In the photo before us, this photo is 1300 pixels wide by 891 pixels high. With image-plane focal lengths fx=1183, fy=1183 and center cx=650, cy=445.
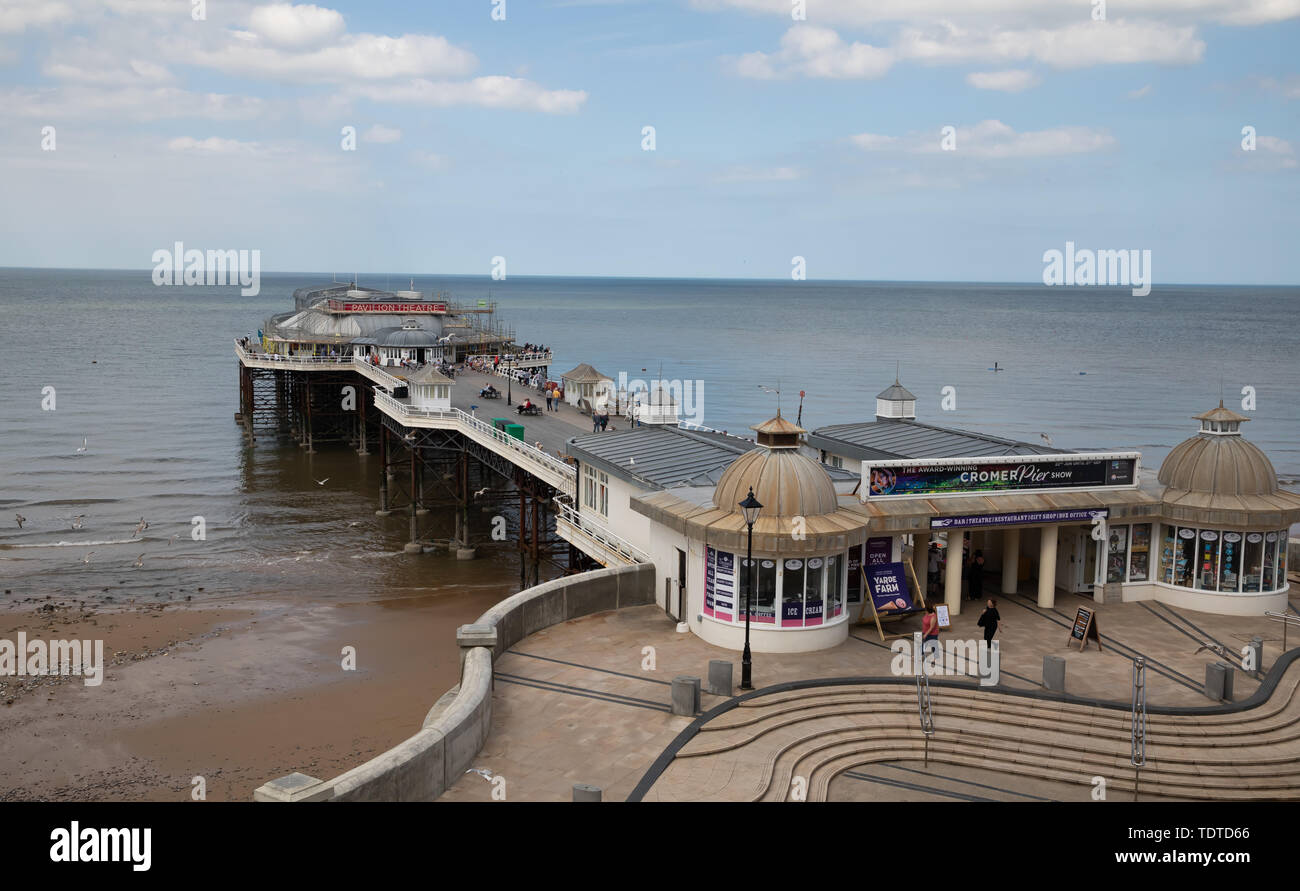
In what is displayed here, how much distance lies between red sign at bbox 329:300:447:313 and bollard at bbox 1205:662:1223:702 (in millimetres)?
60113

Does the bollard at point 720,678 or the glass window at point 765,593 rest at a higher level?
the glass window at point 765,593

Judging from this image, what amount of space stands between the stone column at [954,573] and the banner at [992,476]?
933 mm

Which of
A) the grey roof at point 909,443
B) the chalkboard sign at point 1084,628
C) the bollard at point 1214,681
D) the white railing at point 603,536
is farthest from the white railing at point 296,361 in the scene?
the bollard at point 1214,681

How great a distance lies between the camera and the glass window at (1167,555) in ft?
76.9

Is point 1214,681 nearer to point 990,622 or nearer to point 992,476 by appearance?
point 990,622

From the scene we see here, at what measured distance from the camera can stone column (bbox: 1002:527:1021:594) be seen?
23734 millimetres

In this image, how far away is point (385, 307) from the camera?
7256 centimetres

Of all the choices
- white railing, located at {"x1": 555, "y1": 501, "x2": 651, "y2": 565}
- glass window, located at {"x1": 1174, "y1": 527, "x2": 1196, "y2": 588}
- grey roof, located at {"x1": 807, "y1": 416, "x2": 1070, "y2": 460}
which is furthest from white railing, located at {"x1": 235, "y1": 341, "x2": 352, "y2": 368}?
glass window, located at {"x1": 1174, "y1": 527, "x2": 1196, "y2": 588}

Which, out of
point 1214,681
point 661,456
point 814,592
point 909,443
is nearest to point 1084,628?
point 1214,681

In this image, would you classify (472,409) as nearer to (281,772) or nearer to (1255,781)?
(281,772)

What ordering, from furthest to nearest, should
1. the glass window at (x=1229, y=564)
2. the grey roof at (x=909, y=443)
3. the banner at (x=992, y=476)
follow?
1. the grey roof at (x=909, y=443)
2. the glass window at (x=1229, y=564)
3. the banner at (x=992, y=476)

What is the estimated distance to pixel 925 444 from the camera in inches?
1134

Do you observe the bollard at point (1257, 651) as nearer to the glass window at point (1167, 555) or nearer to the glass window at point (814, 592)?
the glass window at point (1167, 555)

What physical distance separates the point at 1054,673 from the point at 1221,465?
7766 millimetres
